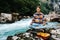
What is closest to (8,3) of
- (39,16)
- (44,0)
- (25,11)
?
(25,11)

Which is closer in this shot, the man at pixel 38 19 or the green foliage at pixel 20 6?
the man at pixel 38 19

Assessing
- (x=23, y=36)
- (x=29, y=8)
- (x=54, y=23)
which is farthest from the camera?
(x=29, y=8)

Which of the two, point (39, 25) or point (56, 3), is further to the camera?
point (56, 3)

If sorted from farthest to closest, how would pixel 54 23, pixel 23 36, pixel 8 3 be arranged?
pixel 8 3, pixel 54 23, pixel 23 36

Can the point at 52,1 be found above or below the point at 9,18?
above

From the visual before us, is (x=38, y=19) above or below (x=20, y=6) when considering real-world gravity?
below

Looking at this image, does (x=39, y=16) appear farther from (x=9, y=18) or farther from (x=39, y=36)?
(x=9, y=18)

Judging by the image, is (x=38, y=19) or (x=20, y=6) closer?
(x=38, y=19)

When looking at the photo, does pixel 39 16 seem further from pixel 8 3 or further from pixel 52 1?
pixel 8 3

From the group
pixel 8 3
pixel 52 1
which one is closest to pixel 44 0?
pixel 52 1

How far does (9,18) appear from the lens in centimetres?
410

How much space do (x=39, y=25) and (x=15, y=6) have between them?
1.34 m

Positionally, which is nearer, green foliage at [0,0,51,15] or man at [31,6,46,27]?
man at [31,6,46,27]

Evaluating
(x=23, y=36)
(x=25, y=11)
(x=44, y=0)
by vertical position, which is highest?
(x=44, y=0)
